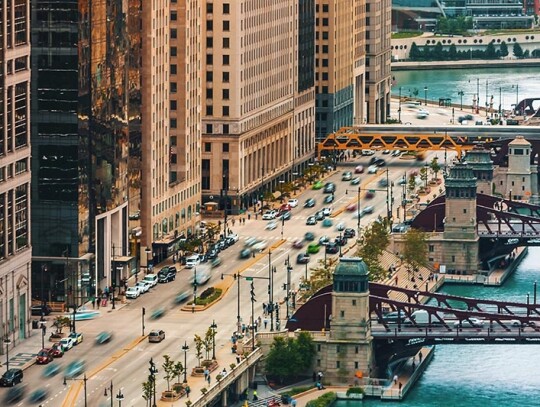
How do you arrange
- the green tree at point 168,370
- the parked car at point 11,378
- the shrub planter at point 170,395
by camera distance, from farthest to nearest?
the parked car at point 11,378 < the green tree at point 168,370 < the shrub planter at point 170,395

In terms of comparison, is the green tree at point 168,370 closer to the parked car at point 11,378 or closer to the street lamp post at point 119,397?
the street lamp post at point 119,397

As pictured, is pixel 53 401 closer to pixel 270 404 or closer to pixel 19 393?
pixel 19 393

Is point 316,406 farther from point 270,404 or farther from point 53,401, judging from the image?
point 53,401

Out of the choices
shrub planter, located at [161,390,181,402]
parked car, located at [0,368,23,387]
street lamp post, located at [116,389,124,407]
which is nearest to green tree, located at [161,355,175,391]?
shrub planter, located at [161,390,181,402]

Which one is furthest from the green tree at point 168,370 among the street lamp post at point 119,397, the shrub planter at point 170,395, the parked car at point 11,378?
the parked car at point 11,378

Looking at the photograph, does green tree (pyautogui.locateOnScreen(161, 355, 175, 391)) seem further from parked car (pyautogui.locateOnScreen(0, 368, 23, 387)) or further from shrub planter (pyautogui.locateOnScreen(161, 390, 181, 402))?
parked car (pyautogui.locateOnScreen(0, 368, 23, 387))

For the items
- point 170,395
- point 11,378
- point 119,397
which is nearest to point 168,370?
point 170,395

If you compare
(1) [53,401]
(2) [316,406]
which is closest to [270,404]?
(2) [316,406]

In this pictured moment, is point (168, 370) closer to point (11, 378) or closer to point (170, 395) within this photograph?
point (170, 395)
